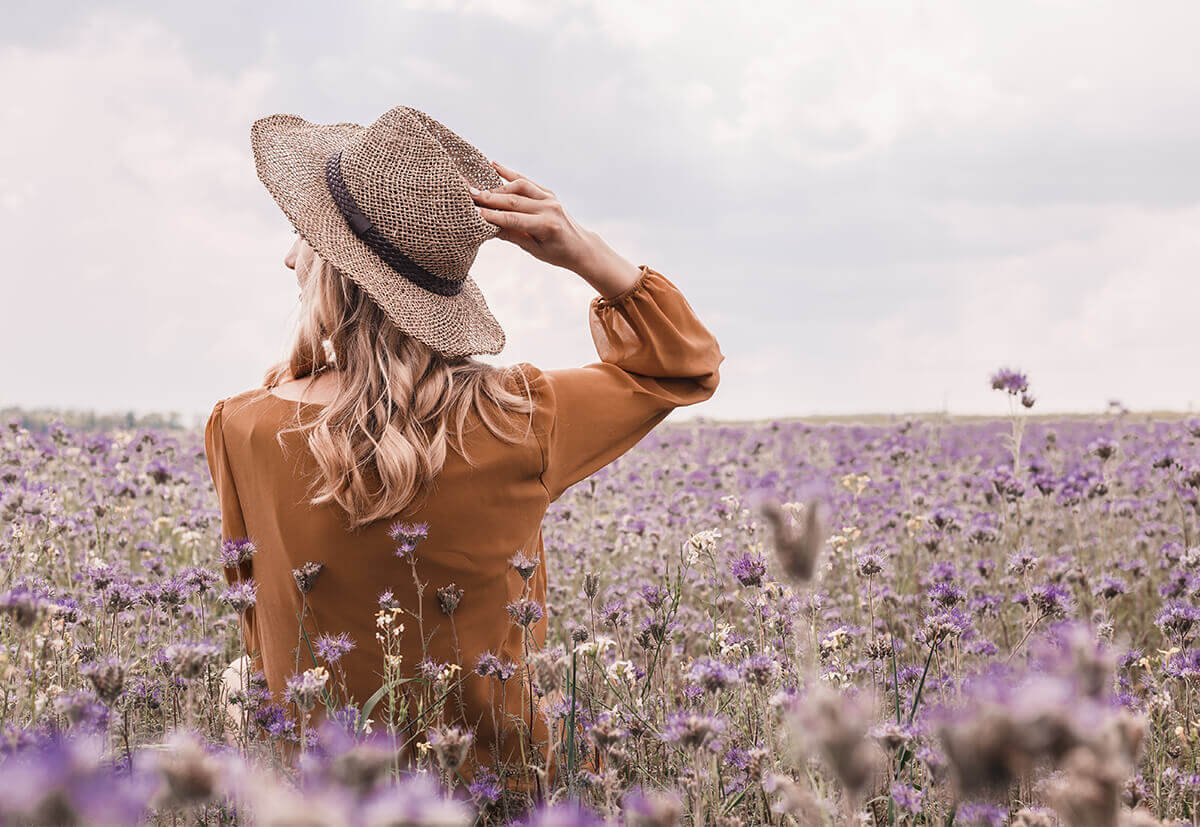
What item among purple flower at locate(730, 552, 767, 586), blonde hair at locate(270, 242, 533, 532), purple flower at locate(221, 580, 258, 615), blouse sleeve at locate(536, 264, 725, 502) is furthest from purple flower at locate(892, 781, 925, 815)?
purple flower at locate(221, 580, 258, 615)

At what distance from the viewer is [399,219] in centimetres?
278

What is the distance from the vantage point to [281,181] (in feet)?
9.48

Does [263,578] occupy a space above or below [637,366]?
below

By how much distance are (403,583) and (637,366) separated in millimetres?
1047

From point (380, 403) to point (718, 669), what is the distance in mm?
1245

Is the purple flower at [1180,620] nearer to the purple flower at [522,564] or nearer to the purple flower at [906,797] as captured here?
the purple flower at [906,797]

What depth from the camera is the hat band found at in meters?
2.80

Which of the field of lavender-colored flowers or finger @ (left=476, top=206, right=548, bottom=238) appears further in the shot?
finger @ (left=476, top=206, right=548, bottom=238)

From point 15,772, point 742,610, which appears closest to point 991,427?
point 742,610

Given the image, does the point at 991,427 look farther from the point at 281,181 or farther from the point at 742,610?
the point at 281,181

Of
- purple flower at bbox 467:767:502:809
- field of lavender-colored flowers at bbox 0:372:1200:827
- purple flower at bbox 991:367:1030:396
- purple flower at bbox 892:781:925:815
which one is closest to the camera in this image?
field of lavender-colored flowers at bbox 0:372:1200:827

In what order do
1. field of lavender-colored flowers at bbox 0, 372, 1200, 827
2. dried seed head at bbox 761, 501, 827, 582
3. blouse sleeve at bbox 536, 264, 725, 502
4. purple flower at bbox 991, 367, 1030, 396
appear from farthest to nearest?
1. purple flower at bbox 991, 367, 1030, 396
2. blouse sleeve at bbox 536, 264, 725, 502
3. dried seed head at bbox 761, 501, 827, 582
4. field of lavender-colored flowers at bbox 0, 372, 1200, 827

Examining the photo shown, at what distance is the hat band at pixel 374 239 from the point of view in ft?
9.20

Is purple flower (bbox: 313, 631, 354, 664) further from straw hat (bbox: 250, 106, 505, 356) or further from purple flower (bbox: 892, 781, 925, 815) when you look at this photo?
purple flower (bbox: 892, 781, 925, 815)
